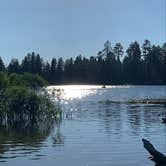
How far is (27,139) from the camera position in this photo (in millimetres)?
42406

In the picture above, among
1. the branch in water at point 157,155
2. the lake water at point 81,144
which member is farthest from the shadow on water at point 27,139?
the branch in water at point 157,155

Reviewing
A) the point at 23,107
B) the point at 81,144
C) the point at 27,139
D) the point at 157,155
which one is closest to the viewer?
the point at 157,155

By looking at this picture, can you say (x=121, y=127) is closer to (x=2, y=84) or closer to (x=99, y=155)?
(x=2, y=84)

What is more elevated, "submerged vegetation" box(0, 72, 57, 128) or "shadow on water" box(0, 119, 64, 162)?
"submerged vegetation" box(0, 72, 57, 128)

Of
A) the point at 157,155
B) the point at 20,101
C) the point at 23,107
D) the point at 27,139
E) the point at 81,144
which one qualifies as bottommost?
the point at 81,144

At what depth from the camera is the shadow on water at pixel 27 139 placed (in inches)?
1380

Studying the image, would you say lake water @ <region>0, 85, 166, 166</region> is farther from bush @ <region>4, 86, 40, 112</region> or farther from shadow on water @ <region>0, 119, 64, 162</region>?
bush @ <region>4, 86, 40, 112</region>

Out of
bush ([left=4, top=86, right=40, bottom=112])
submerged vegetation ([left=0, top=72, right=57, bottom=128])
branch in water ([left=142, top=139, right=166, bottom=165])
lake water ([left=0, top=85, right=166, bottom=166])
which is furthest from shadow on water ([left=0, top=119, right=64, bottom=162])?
branch in water ([left=142, top=139, right=166, bottom=165])

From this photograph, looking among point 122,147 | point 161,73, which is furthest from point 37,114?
point 161,73

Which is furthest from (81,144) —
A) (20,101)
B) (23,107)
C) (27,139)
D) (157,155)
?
(157,155)

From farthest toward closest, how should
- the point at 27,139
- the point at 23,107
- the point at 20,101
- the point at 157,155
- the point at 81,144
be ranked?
the point at 20,101
the point at 23,107
the point at 27,139
the point at 81,144
the point at 157,155

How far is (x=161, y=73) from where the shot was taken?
19675 centimetres

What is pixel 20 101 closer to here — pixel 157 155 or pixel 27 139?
pixel 27 139

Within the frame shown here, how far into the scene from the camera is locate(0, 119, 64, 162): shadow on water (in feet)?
115
